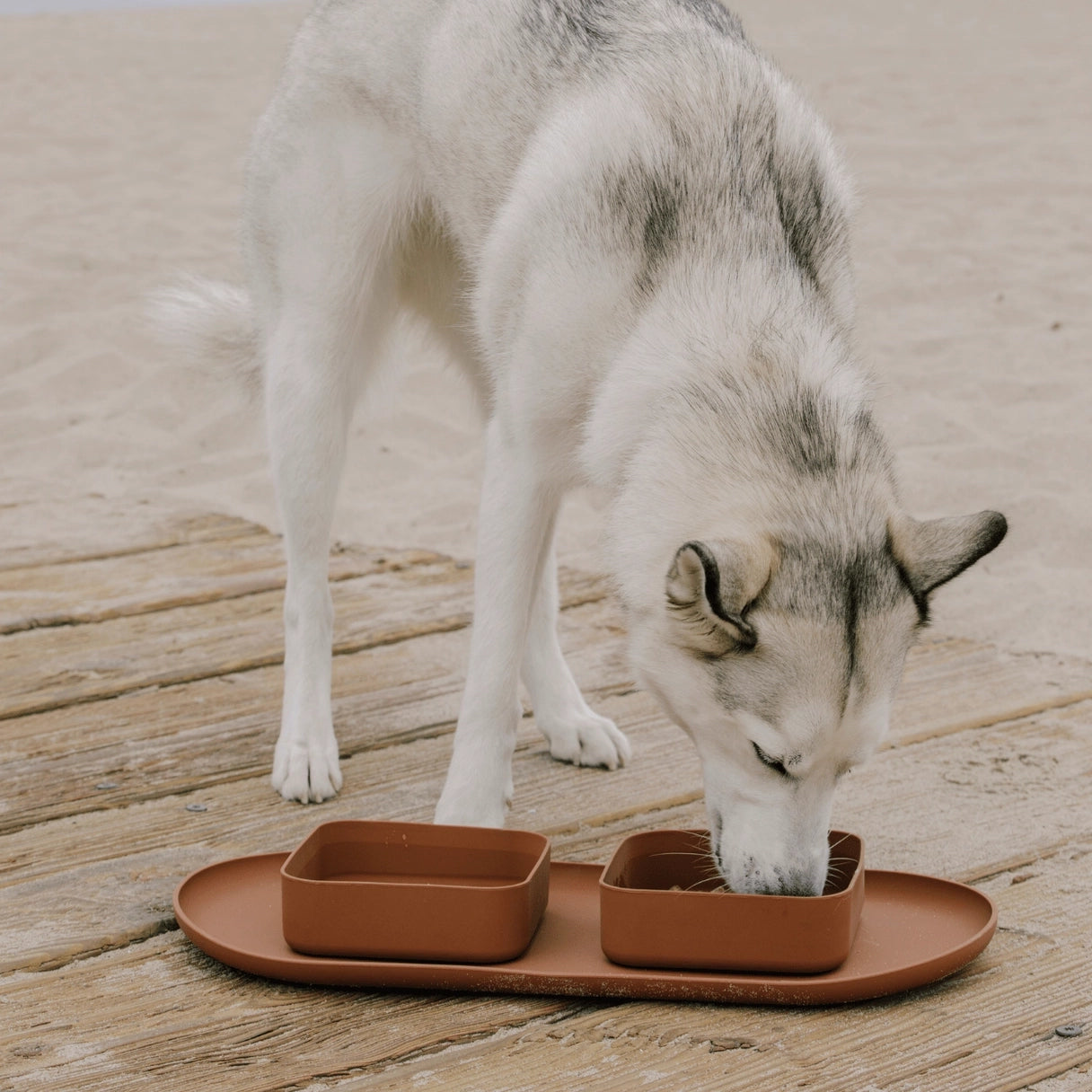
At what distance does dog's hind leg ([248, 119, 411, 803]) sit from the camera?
10.5 feet

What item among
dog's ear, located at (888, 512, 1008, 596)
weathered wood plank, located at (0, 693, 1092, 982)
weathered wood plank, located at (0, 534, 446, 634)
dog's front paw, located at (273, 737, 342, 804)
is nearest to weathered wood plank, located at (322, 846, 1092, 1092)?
weathered wood plank, located at (0, 693, 1092, 982)

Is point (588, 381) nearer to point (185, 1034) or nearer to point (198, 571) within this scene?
point (185, 1034)

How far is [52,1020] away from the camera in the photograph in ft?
6.89

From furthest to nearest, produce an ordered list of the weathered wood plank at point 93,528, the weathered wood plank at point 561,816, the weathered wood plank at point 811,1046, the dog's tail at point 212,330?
the weathered wood plank at point 93,528 → the dog's tail at point 212,330 → the weathered wood plank at point 561,816 → the weathered wood plank at point 811,1046

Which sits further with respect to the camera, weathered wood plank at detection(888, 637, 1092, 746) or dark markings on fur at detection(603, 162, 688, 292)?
weathered wood plank at detection(888, 637, 1092, 746)

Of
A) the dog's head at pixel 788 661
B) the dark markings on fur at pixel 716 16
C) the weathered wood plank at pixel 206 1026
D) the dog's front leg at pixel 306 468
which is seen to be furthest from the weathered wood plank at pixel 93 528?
the dog's head at pixel 788 661

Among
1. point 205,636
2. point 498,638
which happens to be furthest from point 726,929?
point 205,636

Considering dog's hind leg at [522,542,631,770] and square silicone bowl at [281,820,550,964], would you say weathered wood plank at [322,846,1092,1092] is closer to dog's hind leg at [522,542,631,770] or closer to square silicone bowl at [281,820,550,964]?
square silicone bowl at [281,820,550,964]

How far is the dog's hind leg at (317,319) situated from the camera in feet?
10.5

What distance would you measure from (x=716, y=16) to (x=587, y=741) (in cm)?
152

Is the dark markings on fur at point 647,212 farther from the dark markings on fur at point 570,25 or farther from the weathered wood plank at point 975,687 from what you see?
the weathered wood plank at point 975,687

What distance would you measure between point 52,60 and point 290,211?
13.1 metres

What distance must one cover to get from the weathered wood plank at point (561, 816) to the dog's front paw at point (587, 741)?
0.03 metres

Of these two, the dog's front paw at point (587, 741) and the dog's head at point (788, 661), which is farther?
the dog's front paw at point (587, 741)
